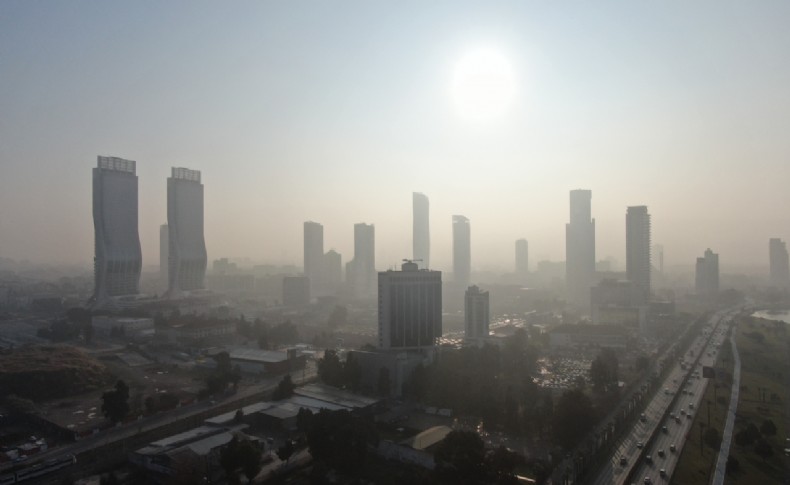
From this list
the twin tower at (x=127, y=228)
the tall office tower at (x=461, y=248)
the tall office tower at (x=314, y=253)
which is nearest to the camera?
the twin tower at (x=127, y=228)

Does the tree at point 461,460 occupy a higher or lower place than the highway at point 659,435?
higher

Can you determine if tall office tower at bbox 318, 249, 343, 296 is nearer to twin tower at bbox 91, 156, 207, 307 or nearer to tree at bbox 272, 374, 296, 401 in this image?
twin tower at bbox 91, 156, 207, 307

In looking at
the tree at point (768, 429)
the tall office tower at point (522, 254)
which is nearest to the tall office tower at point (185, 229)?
the tree at point (768, 429)

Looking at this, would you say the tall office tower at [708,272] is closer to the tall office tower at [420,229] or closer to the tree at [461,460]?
the tall office tower at [420,229]

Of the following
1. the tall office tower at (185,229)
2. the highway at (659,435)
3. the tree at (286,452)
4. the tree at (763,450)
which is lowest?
the highway at (659,435)

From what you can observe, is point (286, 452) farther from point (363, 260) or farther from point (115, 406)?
point (363, 260)

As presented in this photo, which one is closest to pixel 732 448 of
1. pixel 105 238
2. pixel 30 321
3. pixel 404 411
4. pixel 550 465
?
pixel 550 465
